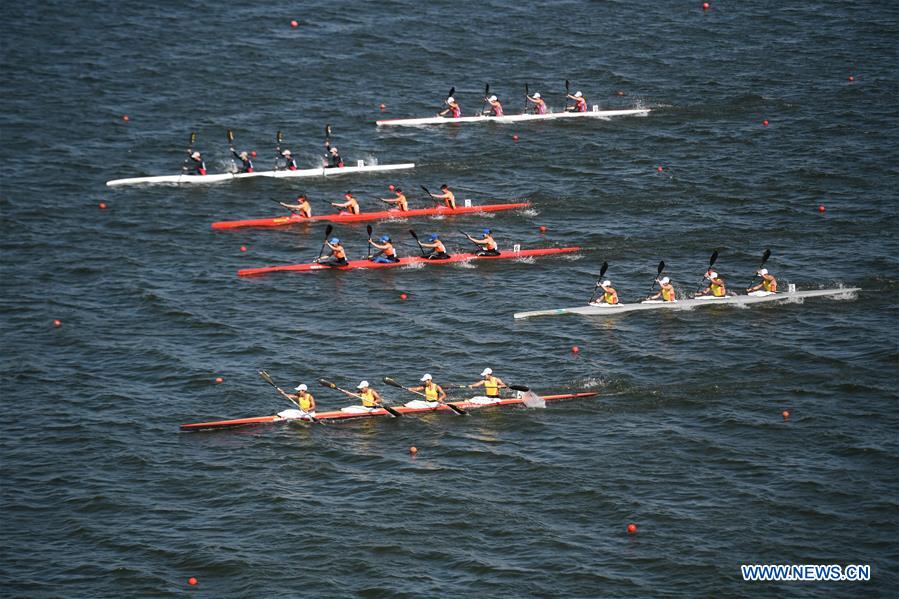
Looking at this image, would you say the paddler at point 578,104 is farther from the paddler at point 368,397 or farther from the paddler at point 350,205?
the paddler at point 368,397

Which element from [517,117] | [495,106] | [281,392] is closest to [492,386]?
[281,392]

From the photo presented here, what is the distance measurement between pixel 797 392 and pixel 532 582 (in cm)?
1294

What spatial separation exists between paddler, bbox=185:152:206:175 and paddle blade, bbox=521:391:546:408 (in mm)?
24828

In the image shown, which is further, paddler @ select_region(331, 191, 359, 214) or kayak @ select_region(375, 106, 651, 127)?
kayak @ select_region(375, 106, 651, 127)

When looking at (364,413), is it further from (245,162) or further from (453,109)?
(453,109)

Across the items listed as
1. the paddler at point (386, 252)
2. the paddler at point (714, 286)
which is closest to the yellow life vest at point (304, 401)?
the paddler at point (386, 252)

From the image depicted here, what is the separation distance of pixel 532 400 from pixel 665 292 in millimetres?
8890

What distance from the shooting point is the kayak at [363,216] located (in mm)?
53438

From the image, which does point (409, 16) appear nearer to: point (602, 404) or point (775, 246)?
point (775, 246)

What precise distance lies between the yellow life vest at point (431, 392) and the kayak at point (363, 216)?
16.4 m

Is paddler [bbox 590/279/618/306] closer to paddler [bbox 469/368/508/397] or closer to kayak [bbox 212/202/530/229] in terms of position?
paddler [bbox 469/368/508/397]

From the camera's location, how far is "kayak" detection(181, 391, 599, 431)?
3778cm

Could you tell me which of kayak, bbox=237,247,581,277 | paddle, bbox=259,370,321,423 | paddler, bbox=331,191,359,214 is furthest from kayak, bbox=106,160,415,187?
paddle, bbox=259,370,321,423

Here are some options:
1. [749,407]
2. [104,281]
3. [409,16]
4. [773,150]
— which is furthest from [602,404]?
[409,16]
